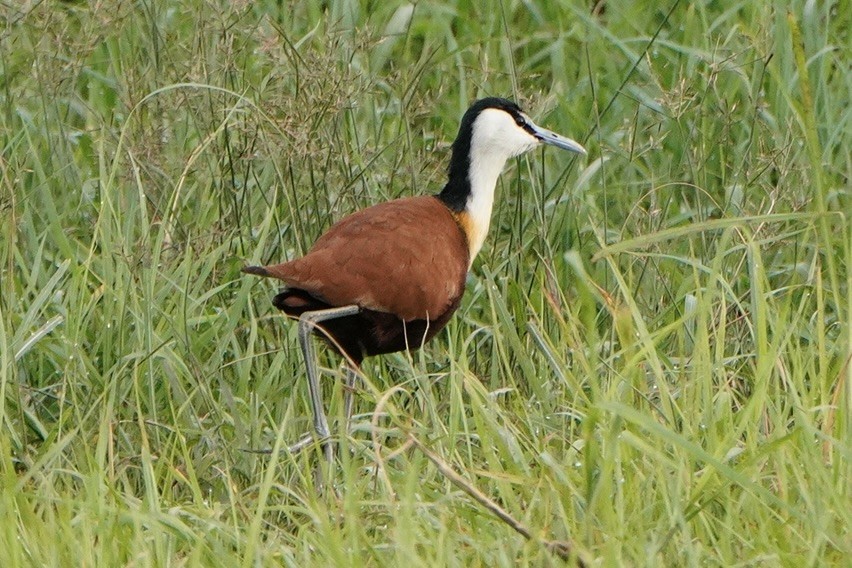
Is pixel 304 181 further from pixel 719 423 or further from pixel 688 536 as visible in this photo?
pixel 688 536

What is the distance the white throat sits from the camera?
448 cm

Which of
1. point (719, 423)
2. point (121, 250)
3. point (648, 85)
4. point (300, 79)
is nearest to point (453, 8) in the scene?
point (648, 85)

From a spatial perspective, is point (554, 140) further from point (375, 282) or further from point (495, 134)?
point (375, 282)

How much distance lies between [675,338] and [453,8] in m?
2.30

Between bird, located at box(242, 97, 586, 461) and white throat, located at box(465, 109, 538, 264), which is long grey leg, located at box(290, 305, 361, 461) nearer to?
bird, located at box(242, 97, 586, 461)

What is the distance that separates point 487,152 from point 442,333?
0.58m

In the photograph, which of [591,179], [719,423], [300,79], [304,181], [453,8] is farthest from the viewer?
[453,8]

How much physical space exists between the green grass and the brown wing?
164 millimetres

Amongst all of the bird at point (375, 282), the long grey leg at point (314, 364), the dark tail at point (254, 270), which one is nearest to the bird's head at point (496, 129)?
the bird at point (375, 282)

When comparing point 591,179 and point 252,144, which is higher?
point 252,144

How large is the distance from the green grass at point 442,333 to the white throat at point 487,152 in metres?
0.10

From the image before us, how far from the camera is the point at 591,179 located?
5336mm

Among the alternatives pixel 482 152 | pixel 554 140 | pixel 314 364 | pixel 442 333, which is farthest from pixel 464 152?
pixel 314 364

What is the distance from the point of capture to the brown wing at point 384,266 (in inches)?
152
